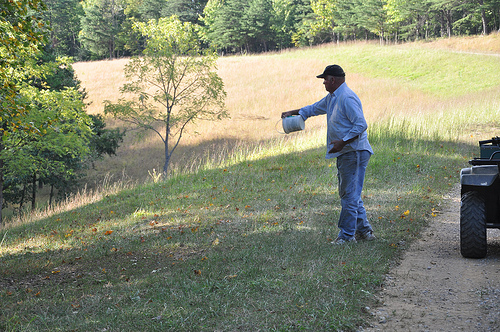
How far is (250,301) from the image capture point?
3.77m

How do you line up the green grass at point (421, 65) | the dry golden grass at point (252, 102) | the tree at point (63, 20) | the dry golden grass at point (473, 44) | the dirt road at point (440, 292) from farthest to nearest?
the tree at point (63, 20), the dry golden grass at point (473, 44), the green grass at point (421, 65), the dry golden grass at point (252, 102), the dirt road at point (440, 292)

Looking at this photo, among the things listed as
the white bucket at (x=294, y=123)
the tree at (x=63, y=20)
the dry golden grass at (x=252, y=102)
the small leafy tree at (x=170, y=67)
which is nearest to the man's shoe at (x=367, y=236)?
the white bucket at (x=294, y=123)

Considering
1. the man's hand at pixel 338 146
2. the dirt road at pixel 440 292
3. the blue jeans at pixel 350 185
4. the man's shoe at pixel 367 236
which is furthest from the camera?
the man's shoe at pixel 367 236

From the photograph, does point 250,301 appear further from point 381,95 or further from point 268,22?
point 268,22

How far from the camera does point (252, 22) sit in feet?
216

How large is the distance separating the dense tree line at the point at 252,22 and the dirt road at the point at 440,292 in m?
57.6

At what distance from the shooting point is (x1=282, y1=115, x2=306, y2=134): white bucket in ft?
20.2

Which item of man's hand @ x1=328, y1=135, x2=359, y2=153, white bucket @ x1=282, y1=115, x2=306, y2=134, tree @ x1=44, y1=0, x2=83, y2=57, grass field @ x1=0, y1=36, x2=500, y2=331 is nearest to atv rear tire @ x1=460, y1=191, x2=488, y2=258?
grass field @ x1=0, y1=36, x2=500, y2=331

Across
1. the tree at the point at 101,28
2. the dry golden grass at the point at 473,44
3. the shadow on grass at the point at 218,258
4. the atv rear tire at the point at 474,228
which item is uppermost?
the tree at the point at 101,28

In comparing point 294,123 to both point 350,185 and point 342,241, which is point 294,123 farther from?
point 342,241

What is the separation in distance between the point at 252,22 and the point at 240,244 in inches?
2540

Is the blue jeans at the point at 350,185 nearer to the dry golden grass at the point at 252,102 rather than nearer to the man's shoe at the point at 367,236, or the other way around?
the man's shoe at the point at 367,236

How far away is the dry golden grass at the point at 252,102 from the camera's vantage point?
2505 cm

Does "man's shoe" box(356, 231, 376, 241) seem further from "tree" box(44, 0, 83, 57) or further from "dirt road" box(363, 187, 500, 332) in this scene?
"tree" box(44, 0, 83, 57)
